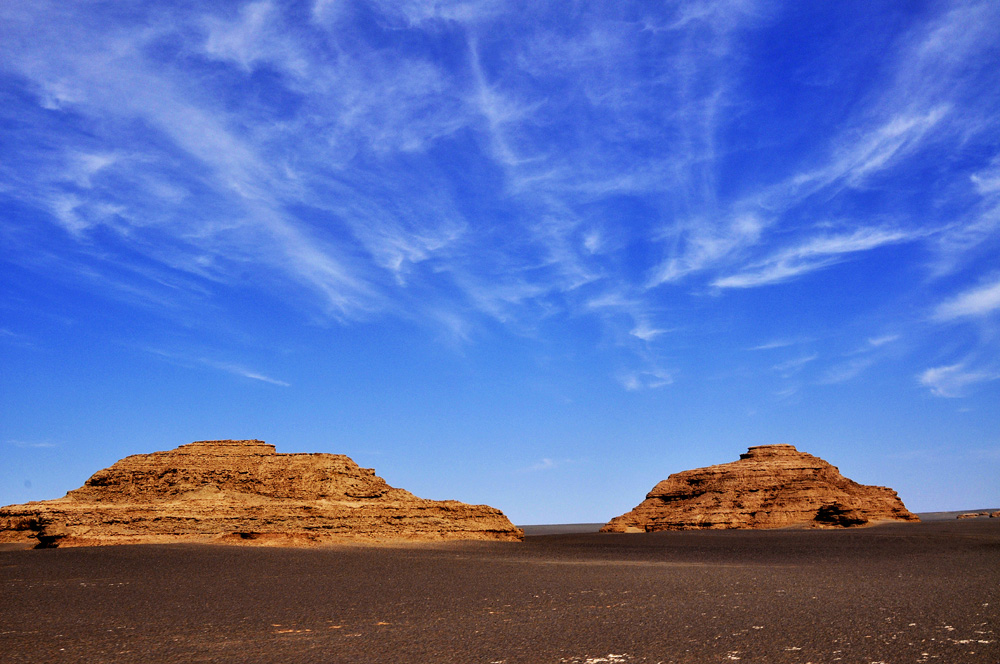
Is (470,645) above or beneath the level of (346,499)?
beneath

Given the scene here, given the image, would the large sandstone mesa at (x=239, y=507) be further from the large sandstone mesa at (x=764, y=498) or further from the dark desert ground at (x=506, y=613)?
the large sandstone mesa at (x=764, y=498)

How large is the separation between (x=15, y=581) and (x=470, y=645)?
43.3ft

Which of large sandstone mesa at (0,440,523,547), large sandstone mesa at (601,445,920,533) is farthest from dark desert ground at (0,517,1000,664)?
large sandstone mesa at (601,445,920,533)

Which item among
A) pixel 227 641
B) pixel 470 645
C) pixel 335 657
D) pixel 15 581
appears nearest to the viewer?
pixel 335 657

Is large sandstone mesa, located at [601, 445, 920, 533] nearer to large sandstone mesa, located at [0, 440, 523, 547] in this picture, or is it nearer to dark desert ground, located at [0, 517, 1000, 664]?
large sandstone mesa, located at [0, 440, 523, 547]

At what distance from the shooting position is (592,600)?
11.3m

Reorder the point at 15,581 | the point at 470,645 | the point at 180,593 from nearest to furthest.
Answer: the point at 470,645, the point at 180,593, the point at 15,581

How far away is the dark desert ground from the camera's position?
23.5 ft

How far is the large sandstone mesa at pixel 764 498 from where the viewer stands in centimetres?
5288

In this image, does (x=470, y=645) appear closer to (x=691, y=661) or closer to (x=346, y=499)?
(x=691, y=661)

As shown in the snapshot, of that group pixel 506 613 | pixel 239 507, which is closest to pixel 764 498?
pixel 239 507

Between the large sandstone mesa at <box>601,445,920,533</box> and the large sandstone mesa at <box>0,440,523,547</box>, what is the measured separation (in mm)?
21022

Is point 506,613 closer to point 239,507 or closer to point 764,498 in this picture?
point 239,507

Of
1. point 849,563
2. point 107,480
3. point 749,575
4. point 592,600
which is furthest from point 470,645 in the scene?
point 107,480
